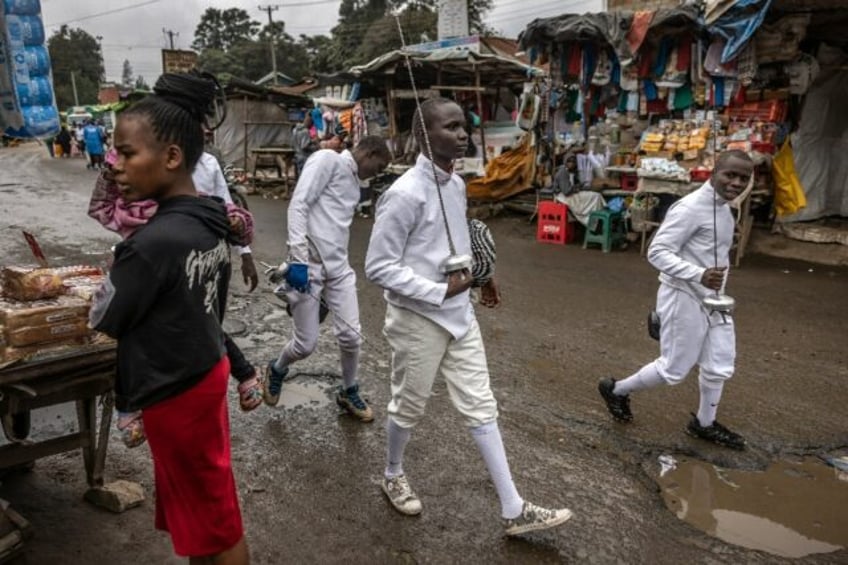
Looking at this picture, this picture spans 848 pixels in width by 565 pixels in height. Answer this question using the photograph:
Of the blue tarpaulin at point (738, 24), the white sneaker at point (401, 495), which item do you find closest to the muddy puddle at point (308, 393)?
the white sneaker at point (401, 495)

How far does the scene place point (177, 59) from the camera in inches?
756

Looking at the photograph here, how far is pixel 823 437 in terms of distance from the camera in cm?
394

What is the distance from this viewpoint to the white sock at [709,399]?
3.72 metres

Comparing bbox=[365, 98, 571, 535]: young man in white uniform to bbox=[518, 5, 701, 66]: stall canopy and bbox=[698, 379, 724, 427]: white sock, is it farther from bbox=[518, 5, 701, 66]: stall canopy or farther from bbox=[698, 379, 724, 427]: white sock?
bbox=[518, 5, 701, 66]: stall canopy

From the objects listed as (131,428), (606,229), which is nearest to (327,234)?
(131,428)

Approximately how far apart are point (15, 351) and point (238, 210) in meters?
0.95

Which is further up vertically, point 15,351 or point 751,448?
point 15,351

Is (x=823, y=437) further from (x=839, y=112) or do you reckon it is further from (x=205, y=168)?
(x=839, y=112)

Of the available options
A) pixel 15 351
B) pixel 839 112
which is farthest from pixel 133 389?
pixel 839 112

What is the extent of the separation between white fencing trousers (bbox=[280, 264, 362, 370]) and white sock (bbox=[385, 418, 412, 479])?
3.28ft

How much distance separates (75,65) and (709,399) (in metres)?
81.3

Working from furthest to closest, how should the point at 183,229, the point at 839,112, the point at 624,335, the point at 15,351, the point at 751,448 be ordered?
the point at 839,112 → the point at 624,335 → the point at 751,448 → the point at 15,351 → the point at 183,229

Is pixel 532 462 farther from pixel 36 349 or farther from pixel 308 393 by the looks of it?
pixel 36 349

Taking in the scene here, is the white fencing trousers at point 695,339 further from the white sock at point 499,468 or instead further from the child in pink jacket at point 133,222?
the child in pink jacket at point 133,222
